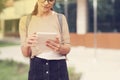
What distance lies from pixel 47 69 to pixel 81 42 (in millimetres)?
1477

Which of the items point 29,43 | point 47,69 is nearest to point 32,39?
point 29,43

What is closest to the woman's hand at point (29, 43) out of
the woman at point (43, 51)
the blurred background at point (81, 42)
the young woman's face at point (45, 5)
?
the woman at point (43, 51)

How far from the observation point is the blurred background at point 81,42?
2449mm

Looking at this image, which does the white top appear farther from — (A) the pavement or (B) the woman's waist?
(A) the pavement

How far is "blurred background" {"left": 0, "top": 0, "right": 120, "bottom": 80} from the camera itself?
2.45 metres

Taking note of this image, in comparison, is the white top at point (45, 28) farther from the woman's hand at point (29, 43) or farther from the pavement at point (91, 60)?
the pavement at point (91, 60)

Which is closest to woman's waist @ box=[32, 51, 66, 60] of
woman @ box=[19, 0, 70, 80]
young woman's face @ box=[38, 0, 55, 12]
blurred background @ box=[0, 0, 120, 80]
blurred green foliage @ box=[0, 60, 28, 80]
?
woman @ box=[19, 0, 70, 80]

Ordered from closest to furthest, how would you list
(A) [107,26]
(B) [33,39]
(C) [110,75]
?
(B) [33,39]
(C) [110,75]
(A) [107,26]

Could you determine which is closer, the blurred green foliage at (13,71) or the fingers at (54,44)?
the fingers at (54,44)

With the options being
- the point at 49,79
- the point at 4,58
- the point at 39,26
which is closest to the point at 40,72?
the point at 49,79

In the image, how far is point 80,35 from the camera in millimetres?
2492

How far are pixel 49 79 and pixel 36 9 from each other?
264 mm

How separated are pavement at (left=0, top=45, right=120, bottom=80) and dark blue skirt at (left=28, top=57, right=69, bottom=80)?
1360 millimetres

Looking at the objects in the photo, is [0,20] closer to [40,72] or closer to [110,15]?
[110,15]
